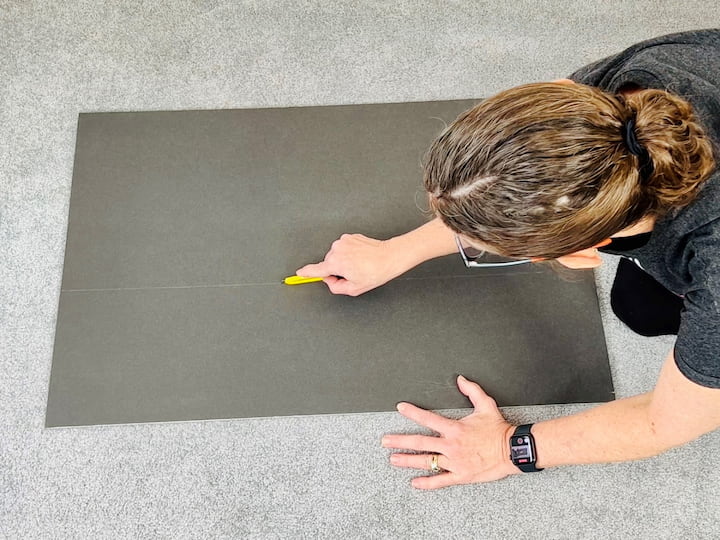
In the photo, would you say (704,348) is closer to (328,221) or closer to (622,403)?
(622,403)

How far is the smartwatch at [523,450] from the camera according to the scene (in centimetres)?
104

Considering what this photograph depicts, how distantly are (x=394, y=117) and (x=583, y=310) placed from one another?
60 centimetres

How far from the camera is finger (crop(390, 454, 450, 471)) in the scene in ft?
3.66

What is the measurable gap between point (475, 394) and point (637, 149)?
2.14ft

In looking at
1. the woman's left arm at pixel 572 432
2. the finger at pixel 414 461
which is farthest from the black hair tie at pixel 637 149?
the finger at pixel 414 461

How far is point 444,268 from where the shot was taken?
1.25m

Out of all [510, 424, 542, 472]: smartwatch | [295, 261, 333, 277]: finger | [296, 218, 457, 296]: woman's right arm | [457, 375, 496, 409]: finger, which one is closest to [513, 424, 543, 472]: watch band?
[510, 424, 542, 472]: smartwatch

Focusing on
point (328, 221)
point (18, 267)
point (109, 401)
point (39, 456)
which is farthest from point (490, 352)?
point (18, 267)

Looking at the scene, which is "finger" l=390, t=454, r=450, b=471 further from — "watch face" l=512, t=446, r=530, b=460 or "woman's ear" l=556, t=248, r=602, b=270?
"woman's ear" l=556, t=248, r=602, b=270

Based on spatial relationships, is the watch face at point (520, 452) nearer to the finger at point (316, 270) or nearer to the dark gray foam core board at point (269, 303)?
the dark gray foam core board at point (269, 303)

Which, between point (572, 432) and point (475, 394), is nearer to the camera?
point (572, 432)

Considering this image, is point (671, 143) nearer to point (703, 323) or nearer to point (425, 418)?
point (703, 323)

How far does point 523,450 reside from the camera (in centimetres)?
104

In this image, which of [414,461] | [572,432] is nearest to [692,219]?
[572,432]
